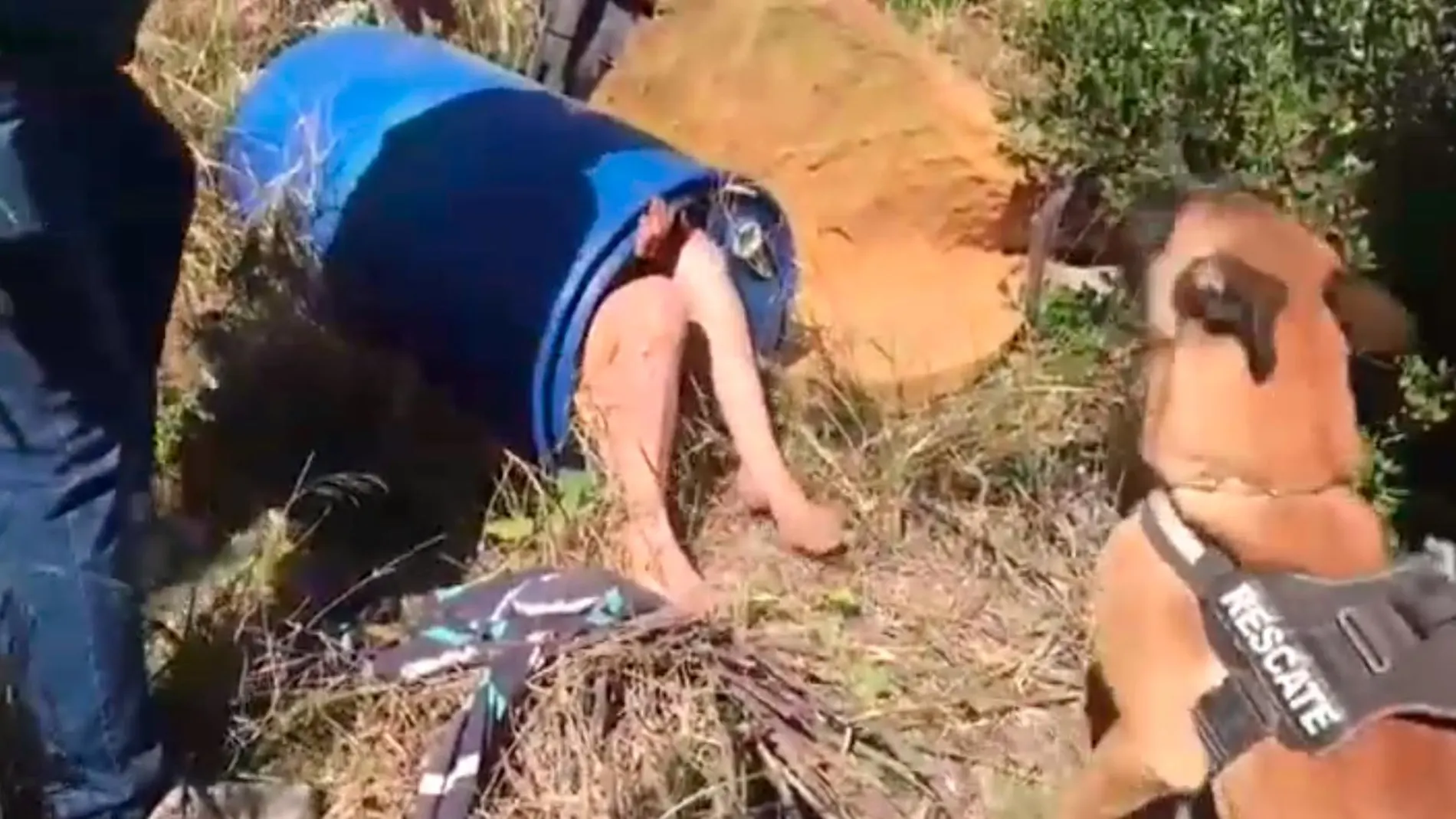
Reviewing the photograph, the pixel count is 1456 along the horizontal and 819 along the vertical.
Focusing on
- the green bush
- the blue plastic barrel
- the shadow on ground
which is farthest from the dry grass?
the green bush

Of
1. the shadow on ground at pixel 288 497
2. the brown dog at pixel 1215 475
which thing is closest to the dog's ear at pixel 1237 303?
the brown dog at pixel 1215 475

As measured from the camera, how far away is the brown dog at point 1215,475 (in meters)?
2.54

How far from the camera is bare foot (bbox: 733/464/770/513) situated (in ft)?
10.9

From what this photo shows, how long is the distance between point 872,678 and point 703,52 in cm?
145

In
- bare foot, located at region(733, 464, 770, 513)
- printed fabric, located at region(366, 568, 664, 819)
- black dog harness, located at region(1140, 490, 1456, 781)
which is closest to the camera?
black dog harness, located at region(1140, 490, 1456, 781)

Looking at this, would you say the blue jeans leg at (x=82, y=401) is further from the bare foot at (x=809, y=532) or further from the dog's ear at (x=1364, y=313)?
the dog's ear at (x=1364, y=313)

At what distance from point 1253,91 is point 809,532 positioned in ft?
3.48

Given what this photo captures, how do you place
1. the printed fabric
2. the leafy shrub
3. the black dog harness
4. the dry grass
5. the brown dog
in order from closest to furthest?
1. the black dog harness
2. the brown dog
3. the printed fabric
4. the dry grass
5. the leafy shrub

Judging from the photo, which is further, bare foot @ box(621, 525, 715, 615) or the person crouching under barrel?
the person crouching under barrel

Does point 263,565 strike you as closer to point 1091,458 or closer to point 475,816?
point 475,816

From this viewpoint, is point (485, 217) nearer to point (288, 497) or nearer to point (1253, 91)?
point (288, 497)

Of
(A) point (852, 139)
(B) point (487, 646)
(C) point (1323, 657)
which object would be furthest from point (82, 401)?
(A) point (852, 139)

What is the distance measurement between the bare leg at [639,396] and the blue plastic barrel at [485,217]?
0.04m

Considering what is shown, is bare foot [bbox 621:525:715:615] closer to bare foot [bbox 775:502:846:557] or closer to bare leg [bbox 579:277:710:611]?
bare leg [bbox 579:277:710:611]
